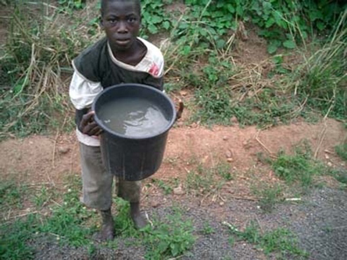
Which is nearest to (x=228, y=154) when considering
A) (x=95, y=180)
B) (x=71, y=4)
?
(x=95, y=180)

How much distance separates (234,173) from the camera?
10.4 ft

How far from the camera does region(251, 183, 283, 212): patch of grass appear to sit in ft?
9.53

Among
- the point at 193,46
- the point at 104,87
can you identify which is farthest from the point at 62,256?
the point at 193,46

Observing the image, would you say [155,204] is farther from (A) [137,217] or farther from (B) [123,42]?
(B) [123,42]

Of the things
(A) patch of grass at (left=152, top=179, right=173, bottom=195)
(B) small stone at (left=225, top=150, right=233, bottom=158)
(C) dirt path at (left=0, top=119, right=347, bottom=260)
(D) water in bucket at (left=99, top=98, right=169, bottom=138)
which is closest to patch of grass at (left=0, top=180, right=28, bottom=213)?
(C) dirt path at (left=0, top=119, right=347, bottom=260)

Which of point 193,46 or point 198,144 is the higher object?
point 193,46

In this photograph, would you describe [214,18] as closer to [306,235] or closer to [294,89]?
[294,89]

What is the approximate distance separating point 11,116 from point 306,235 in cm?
208

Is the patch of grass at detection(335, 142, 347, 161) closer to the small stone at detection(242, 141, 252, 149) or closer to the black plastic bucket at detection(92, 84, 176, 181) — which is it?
the small stone at detection(242, 141, 252, 149)

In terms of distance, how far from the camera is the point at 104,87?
2008 millimetres

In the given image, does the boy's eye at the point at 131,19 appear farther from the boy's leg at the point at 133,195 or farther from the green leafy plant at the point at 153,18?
the green leafy plant at the point at 153,18

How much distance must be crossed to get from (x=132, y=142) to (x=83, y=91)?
1.22 ft

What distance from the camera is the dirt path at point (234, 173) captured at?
262cm

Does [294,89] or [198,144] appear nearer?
[198,144]
